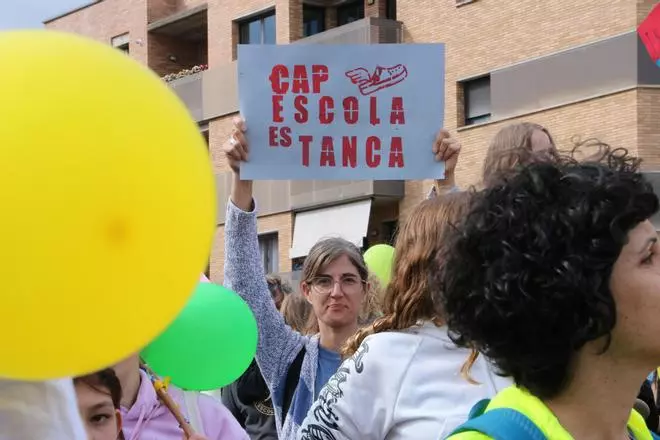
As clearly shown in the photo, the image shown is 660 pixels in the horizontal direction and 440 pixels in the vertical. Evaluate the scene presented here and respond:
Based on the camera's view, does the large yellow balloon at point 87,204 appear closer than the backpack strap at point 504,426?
Yes

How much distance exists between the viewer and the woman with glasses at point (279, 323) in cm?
392

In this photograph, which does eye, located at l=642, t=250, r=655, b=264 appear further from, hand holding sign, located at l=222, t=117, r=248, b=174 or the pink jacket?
hand holding sign, located at l=222, t=117, r=248, b=174

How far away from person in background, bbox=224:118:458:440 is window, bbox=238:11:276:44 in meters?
20.6

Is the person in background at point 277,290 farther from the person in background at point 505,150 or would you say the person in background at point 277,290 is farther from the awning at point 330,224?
the awning at point 330,224

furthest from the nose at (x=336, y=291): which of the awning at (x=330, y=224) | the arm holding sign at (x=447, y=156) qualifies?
the awning at (x=330, y=224)

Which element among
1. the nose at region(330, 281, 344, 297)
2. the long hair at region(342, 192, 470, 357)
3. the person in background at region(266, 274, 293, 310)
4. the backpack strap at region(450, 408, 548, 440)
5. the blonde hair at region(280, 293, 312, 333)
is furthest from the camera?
the person in background at region(266, 274, 293, 310)

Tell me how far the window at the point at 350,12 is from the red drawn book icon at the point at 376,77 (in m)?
19.8

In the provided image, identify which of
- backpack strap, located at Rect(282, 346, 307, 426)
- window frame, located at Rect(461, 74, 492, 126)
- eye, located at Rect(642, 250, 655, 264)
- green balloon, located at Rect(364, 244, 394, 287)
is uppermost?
window frame, located at Rect(461, 74, 492, 126)

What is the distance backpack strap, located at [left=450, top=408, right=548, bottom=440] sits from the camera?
6.35 feet

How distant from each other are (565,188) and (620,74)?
1612 centimetres

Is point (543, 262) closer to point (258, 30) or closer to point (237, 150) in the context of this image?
point (237, 150)

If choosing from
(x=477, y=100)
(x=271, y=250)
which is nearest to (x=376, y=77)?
(x=477, y=100)

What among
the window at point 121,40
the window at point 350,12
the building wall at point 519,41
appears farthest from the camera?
the window at point 121,40

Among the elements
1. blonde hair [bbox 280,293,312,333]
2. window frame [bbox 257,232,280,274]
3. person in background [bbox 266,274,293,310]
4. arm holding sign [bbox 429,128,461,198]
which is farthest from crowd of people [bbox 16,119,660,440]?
window frame [bbox 257,232,280,274]
